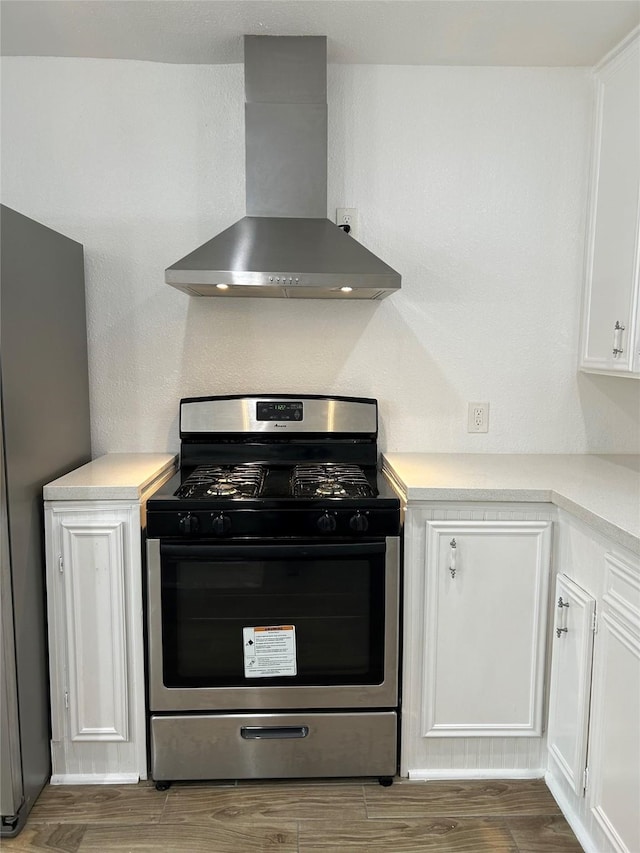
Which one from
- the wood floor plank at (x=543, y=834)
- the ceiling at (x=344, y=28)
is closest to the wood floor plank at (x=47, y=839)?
the wood floor plank at (x=543, y=834)

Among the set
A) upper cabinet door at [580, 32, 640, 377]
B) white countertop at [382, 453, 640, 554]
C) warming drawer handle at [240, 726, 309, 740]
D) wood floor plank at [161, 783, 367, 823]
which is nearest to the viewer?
white countertop at [382, 453, 640, 554]

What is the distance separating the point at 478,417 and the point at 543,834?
1364 mm

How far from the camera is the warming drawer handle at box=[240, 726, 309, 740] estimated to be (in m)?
1.87

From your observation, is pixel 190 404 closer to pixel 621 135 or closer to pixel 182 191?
pixel 182 191

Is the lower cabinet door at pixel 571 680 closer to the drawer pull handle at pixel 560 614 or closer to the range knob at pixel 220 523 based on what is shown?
the drawer pull handle at pixel 560 614

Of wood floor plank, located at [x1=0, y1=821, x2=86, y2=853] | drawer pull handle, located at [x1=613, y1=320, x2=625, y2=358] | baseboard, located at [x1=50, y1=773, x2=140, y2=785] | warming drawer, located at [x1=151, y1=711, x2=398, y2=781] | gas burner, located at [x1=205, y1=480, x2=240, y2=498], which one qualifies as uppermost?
drawer pull handle, located at [x1=613, y1=320, x2=625, y2=358]

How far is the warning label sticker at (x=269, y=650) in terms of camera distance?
1.84 metres

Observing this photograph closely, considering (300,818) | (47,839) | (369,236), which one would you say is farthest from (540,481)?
(47,839)

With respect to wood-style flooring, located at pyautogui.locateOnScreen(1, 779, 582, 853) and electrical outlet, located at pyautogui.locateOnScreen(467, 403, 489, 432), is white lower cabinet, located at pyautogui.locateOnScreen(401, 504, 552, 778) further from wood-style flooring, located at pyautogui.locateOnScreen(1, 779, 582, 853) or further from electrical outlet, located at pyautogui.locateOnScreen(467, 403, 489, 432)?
electrical outlet, located at pyautogui.locateOnScreen(467, 403, 489, 432)

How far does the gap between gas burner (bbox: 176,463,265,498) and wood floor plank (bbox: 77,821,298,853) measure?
0.92 meters

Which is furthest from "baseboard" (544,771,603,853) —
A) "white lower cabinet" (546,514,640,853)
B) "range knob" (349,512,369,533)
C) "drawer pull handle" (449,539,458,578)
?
"range knob" (349,512,369,533)

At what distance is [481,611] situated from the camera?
6.12ft

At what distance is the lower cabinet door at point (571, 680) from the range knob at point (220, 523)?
0.98m

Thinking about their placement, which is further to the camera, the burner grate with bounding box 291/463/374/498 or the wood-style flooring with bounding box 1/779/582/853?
the burner grate with bounding box 291/463/374/498
